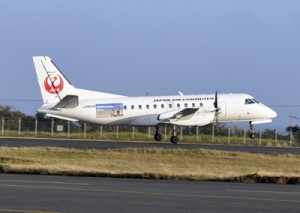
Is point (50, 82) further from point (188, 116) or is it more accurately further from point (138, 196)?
point (138, 196)

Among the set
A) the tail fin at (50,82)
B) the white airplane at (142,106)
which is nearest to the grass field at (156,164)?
the white airplane at (142,106)

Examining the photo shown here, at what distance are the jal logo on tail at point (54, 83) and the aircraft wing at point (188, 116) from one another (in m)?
6.38

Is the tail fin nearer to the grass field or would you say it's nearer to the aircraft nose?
the aircraft nose

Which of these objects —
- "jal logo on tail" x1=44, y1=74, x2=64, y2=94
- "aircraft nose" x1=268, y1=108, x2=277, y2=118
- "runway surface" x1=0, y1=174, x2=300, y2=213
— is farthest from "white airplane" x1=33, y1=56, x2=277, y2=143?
"runway surface" x1=0, y1=174, x2=300, y2=213

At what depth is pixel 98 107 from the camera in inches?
1928

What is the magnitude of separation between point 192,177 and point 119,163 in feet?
24.1

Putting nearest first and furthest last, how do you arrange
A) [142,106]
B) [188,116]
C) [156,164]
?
[156,164], [188,116], [142,106]

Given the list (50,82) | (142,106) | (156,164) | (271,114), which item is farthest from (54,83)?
(156,164)

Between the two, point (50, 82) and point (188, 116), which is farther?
point (188, 116)

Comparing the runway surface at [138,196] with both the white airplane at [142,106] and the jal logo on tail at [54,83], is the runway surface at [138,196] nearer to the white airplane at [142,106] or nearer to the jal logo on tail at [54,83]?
the white airplane at [142,106]

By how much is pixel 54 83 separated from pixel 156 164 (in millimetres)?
21697

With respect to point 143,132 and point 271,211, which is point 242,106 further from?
point 271,211

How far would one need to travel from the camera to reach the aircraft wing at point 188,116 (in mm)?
48688

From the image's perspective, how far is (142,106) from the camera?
163 ft
